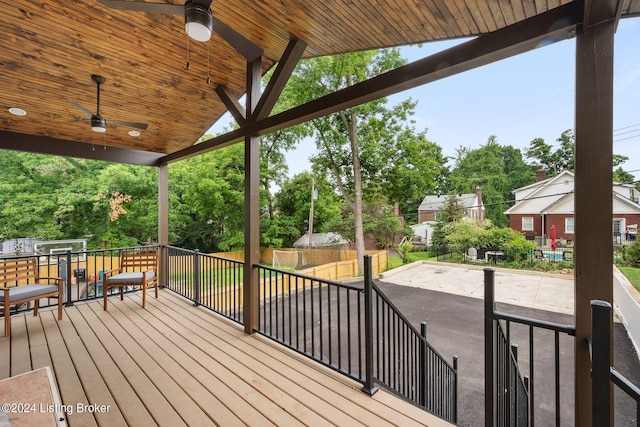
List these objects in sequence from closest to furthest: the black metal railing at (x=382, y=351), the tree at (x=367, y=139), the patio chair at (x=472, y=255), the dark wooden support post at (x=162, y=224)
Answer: the black metal railing at (x=382, y=351), the dark wooden support post at (x=162, y=224), the tree at (x=367, y=139), the patio chair at (x=472, y=255)

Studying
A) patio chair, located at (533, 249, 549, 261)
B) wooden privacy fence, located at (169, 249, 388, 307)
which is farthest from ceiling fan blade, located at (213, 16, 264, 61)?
patio chair, located at (533, 249, 549, 261)

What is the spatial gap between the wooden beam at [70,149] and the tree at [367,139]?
798 cm

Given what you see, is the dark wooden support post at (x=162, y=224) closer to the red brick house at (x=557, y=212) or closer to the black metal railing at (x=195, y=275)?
the black metal railing at (x=195, y=275)

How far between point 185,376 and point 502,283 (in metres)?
10.5

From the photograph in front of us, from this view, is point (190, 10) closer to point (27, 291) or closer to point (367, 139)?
point (27, 291)

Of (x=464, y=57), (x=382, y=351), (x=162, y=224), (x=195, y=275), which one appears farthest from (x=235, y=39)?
(x=162, y=224)

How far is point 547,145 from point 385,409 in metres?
30.8

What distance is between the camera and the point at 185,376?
2.36 meters

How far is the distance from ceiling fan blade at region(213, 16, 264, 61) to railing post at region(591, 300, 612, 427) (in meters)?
2.58

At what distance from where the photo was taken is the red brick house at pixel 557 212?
42.2 feet

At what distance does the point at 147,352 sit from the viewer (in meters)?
2.77

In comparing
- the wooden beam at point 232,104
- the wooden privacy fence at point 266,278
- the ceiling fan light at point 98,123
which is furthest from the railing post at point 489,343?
the ceiling fan light at point 98,123

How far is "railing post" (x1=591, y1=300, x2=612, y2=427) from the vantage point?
89 cm

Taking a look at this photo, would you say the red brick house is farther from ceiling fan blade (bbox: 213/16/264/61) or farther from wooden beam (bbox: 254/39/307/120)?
ceiling fan blade (bbox: 213/16/264/61)
